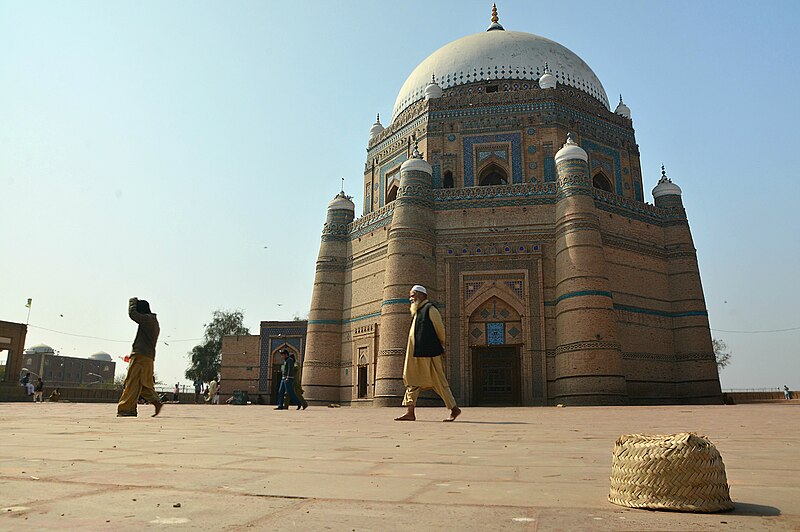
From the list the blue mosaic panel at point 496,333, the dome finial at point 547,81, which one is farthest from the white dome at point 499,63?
the blue mosaic panel at point 496,333

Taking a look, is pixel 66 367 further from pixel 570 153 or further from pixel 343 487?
pixel 343 487

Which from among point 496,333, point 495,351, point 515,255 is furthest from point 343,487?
point 515,255

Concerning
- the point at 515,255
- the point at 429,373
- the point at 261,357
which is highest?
the point at 515,255

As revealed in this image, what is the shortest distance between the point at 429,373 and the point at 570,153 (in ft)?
37.9

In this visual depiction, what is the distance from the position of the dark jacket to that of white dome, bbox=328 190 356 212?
1397 cm

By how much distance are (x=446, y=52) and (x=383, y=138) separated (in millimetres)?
3635

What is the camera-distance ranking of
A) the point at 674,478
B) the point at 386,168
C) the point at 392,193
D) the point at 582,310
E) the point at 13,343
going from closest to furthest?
1. the point at 674,478
2. the point at 582,310
3. the point at 392,193
4. the point at 386,168
5. the point at 13,343

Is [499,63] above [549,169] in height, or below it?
above

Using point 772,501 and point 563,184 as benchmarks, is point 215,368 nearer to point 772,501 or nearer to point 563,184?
point 563,184

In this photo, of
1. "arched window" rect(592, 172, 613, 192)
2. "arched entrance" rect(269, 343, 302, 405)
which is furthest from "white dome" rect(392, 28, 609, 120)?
"arched entrance" rect(269, 343, 302, 405)

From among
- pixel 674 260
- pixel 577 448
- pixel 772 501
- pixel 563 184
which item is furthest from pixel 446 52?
pixel 772 501

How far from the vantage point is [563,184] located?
57.1 feet

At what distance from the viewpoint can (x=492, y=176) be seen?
66.9 ft

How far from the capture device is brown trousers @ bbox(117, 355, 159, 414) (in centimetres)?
768
